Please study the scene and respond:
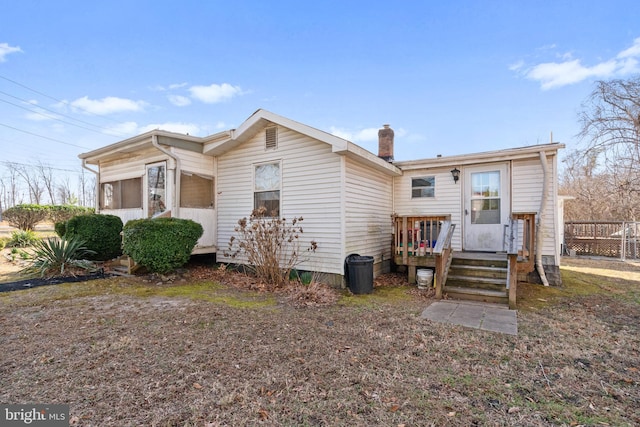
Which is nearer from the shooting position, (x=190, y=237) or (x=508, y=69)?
(x=190, y=237)

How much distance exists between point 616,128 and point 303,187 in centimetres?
1369

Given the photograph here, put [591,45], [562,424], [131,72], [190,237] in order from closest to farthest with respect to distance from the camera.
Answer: [562,424]
[190,237]
[591,45]
[131,72]

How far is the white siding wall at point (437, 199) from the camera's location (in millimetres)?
7969

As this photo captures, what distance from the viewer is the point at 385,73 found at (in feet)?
38.3

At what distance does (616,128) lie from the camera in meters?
12.2

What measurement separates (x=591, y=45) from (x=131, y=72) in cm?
1933

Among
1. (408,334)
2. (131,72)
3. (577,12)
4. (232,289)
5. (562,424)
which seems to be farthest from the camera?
(131,72)

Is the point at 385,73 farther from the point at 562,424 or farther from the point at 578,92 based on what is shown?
the point at 562,424

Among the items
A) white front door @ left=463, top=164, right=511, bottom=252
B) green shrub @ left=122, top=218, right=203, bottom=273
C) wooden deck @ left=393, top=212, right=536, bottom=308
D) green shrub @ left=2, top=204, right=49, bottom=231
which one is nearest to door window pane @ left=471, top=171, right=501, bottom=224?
white front door @ left=463, top=164, right=511, bottom=252

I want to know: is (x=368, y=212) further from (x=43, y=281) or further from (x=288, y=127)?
(x=43, y=281)

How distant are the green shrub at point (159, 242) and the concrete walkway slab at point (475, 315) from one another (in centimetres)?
547

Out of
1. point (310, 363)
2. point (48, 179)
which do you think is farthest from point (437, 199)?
point (48, 179)

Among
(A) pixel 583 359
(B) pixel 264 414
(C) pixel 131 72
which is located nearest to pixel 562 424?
(A) pixel 583 359

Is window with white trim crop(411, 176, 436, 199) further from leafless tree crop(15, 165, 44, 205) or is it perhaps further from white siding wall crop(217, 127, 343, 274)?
leafless tree crop(15, 165, 44, 205)
